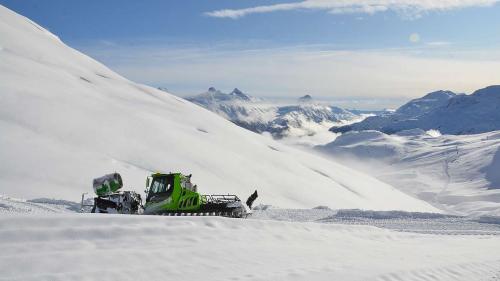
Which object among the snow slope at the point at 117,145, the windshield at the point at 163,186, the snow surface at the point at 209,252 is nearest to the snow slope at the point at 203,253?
the snow surface at the point at 209,252

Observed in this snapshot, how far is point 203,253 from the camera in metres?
11.4

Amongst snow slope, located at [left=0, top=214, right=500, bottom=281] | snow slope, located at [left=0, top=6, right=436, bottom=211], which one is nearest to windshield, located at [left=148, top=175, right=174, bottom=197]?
snow slope, located at [left=0, top=214, right=500, bottom=281]

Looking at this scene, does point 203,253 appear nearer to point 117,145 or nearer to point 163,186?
point 163,186

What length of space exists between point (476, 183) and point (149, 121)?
13097cm

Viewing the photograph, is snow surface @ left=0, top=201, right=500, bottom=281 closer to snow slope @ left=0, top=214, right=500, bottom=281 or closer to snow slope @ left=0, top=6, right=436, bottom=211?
snow slope @ left=0, top=214, right=500, bottom=281

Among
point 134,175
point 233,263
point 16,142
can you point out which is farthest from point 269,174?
point 233,263

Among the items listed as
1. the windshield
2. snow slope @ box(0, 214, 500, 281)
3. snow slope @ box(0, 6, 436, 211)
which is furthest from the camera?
snow slope @ box(0, 6, 436, 211)

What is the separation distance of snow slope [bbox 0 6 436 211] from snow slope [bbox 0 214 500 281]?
1630 cm

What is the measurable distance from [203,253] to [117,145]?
29959 millimetres

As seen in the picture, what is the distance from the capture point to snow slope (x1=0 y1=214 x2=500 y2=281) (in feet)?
30.8

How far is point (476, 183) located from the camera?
152375 millimetres

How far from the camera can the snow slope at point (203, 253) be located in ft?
30.8

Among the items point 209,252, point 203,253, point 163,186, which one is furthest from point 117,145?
point 203,253

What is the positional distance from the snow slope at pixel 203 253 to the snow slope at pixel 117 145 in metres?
16.3
